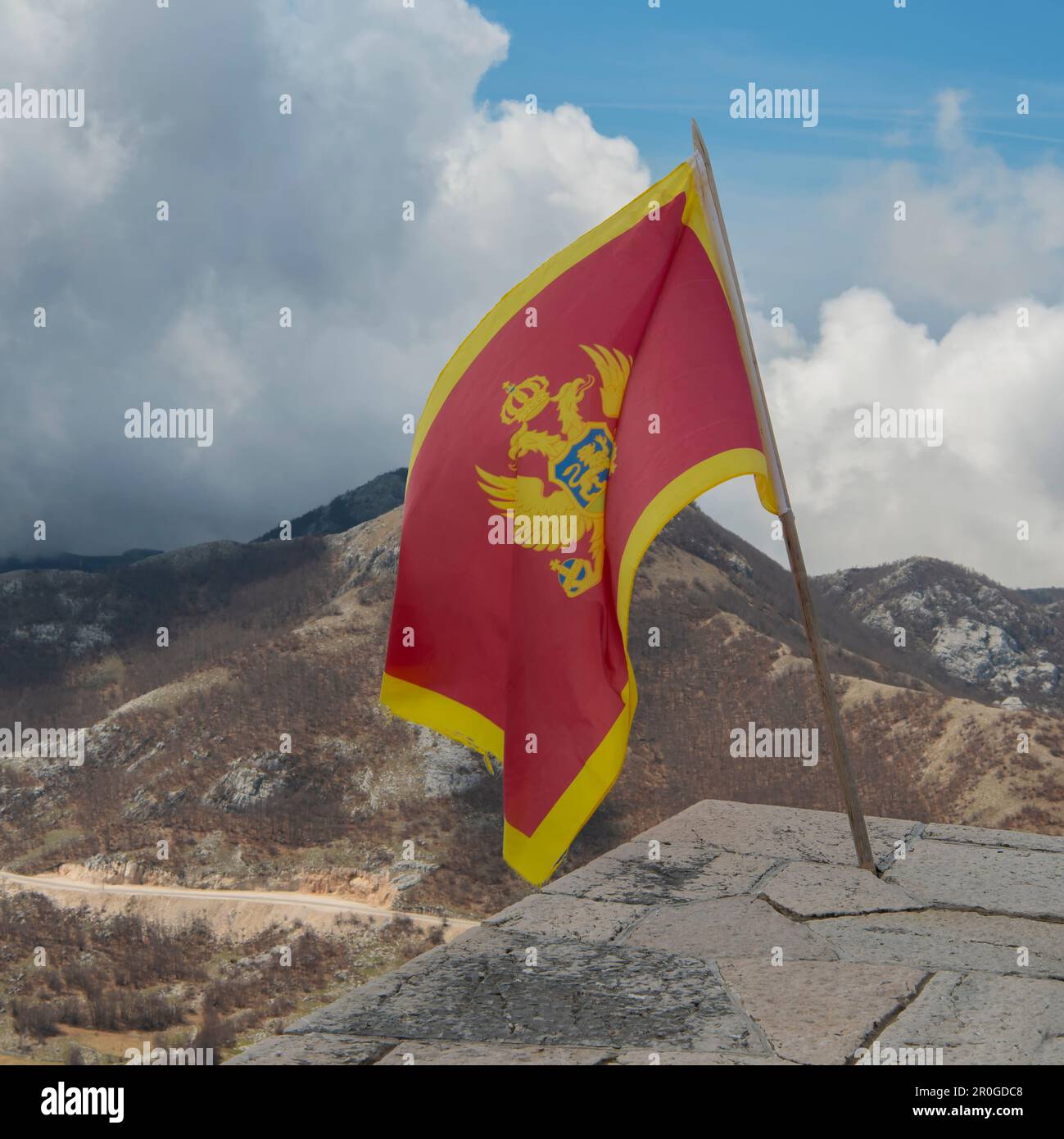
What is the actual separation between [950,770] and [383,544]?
32.2m

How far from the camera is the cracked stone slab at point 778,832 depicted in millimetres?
6164

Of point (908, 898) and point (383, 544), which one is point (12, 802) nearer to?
point (383, 544)

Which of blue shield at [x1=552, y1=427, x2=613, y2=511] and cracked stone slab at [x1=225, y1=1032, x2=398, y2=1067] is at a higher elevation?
blue shield at [x1=552, y1=427, x2=613, y2=511]

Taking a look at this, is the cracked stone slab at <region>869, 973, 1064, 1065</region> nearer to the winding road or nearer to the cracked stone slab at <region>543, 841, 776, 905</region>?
the cracked stone slab at <region>543, 841, 776, 905</region>

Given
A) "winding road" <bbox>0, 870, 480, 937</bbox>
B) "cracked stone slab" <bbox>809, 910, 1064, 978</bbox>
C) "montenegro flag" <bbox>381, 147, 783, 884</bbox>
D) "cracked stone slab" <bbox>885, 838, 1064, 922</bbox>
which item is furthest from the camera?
"winding road" <bbox>0, 870, 480, 937</bbox>

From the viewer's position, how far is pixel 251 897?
28438 mm

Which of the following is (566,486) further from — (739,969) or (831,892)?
(831,892)

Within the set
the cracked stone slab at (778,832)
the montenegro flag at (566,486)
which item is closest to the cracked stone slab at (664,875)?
the cracked stone slab at (778,832)

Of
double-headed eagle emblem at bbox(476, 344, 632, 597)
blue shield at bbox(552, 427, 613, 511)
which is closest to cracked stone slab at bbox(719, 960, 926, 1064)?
double-headed eagle emblem at bbox(476, 344, 632, 597)

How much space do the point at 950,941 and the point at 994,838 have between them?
2116 mm

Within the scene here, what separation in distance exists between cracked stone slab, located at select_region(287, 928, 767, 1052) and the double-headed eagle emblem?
162 cm

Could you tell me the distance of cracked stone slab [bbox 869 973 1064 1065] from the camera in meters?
3.53

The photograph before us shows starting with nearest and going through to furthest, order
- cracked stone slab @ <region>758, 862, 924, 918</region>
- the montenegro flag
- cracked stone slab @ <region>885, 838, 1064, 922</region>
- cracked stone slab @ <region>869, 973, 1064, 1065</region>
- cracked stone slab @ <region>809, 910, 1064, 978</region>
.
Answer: cracked stone slab @ <region>869, 973, 1064, 1065</region>, cracked stone slab @ <region>809, 910, 1064, 978</region>, the montenegro flag, cracked stone slab @ <region>758, 862, 924, 918</region>, cracked stone slab @ <region>885, 838, 1064, 922</region>

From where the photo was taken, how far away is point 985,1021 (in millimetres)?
3797
